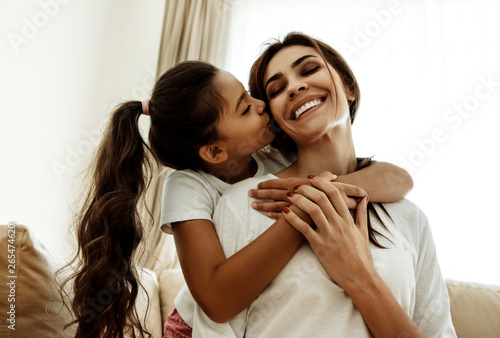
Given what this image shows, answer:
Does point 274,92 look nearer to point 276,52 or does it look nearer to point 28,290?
point 276,52

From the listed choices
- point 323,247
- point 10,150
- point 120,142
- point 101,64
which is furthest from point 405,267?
point 101,64

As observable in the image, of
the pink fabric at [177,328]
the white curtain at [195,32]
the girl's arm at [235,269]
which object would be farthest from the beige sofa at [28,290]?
the white curtain at [195,32]

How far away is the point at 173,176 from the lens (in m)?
1.25

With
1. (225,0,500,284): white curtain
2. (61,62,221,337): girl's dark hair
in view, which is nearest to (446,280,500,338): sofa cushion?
(225,0,500,284): white curtain

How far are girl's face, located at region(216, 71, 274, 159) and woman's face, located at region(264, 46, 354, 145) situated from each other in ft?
0.24

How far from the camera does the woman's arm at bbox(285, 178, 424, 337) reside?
971 millimetres

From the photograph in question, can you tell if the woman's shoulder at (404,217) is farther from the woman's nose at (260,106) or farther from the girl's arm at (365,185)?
the woman's nose at (260,106)

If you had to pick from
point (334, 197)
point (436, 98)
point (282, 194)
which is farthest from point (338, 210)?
point (436, 98)

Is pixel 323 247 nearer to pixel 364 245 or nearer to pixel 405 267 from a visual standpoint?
pixel 364 245

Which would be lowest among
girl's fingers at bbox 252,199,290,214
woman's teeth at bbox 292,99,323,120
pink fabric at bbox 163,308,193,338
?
pink fabric at bbox 163,308,193,338

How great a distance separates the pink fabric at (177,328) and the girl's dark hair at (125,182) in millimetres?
72

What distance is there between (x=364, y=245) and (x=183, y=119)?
0.62 m

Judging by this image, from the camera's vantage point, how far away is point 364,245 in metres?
1.04

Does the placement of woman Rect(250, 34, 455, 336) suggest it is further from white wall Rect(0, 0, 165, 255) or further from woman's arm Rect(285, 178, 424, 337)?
white wall Rect(0, 0, 165, 255)
